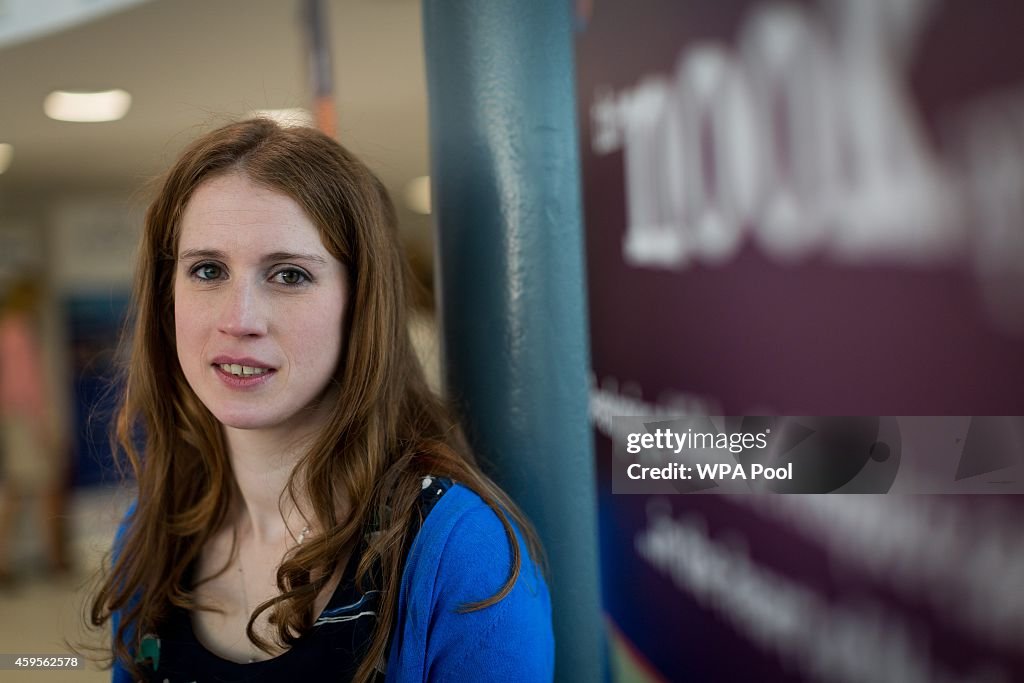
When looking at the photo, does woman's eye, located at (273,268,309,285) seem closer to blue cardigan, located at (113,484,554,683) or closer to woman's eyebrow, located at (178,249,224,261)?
woman's eyebrow, located at (178,249,224,261)

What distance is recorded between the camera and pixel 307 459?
1.29 m

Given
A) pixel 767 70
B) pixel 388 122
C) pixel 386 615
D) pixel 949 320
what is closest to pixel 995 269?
pixel 949 320

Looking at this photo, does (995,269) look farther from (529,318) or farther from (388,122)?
(388,122)

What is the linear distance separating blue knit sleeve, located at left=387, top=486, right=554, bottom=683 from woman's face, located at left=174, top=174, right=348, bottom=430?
0.88 feet

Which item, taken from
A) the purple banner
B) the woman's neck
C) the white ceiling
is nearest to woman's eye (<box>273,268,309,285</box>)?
the woman's neck

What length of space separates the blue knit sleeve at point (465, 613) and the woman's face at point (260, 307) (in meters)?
0.27

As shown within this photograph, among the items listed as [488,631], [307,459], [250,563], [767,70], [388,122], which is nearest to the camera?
[488,631]

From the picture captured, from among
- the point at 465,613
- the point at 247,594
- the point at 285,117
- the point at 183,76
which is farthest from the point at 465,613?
the point at 183,76

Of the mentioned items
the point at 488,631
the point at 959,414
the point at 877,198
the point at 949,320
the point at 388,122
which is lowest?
the point at 488,631

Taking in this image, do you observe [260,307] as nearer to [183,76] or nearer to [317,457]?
[317,457]

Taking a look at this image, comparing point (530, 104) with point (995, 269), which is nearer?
point (995, 269)

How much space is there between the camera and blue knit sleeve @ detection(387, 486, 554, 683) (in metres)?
1.13

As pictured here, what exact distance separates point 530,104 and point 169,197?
559mm

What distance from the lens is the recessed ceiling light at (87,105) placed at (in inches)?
200
